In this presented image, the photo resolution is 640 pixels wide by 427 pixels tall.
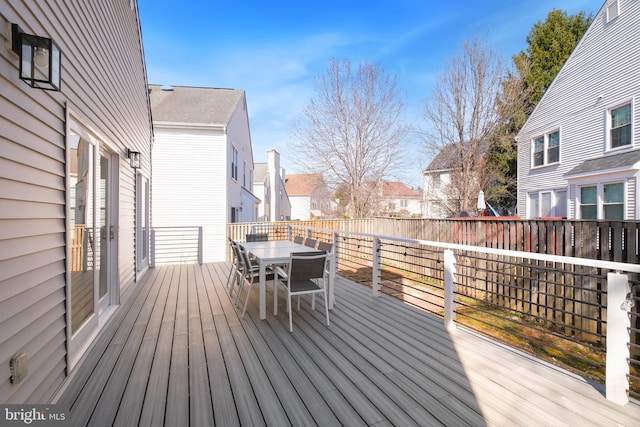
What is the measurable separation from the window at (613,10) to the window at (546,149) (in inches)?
142

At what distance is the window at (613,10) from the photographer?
913 centimetres

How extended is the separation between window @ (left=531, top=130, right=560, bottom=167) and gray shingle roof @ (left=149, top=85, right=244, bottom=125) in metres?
12.1

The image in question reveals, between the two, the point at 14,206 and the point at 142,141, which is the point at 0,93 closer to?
the point at 14,206

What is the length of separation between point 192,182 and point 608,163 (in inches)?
494

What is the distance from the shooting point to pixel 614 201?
8938 mm

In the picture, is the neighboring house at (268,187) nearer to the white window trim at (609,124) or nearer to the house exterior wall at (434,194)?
the house exterior wall at (434,194)

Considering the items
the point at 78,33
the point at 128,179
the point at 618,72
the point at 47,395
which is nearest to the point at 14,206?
Answer: the point at 47,395

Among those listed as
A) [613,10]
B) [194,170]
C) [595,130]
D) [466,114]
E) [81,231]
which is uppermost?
[613,10]

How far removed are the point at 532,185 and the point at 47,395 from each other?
1516 cm

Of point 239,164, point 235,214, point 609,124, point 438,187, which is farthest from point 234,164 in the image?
point 609,124

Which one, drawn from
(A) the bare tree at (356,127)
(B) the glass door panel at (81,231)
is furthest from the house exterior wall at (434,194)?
(B) the glass door panel at (81,231)

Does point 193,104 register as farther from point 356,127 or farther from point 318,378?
point 318,378

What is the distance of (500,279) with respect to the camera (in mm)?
5867

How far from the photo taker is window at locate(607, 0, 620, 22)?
29.9 ft
